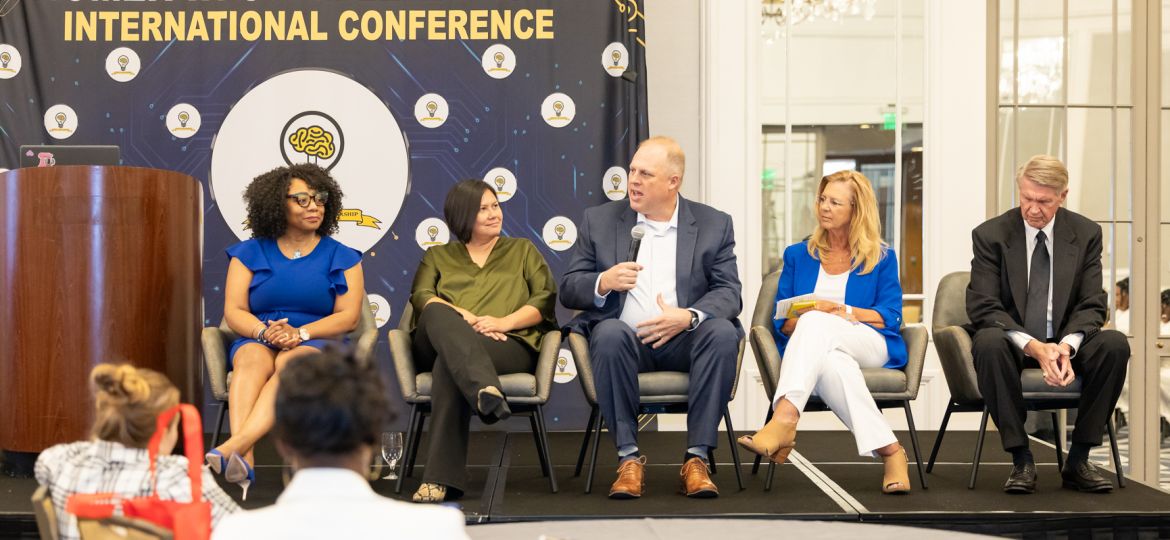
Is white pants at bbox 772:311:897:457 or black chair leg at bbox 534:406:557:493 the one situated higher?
white pants at bbox 772:311:897:457

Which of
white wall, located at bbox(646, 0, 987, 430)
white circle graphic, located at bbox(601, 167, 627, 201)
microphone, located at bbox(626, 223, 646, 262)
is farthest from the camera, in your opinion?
white wall, located at bbox(646, 0, 987, 430)

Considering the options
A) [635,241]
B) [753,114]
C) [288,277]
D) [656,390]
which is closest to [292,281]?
[288,277]

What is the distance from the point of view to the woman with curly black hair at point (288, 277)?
374 cm

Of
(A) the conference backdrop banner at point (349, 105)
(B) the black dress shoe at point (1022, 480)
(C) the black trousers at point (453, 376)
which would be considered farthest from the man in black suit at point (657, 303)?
(A) the conference backdrop banner at point (349, 105)

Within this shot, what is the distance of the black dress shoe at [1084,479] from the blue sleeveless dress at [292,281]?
2508mm

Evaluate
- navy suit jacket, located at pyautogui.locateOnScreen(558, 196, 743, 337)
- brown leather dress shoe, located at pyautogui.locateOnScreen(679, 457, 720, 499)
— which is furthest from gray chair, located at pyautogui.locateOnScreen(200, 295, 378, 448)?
brown leather dress shoe, located at pyautogui.locateOnScreen(679, 457, 720, 499)

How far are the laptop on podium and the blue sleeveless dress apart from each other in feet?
2.02

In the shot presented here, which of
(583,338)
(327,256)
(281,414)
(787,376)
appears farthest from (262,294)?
(281,414)

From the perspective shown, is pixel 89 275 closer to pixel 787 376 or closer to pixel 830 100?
pixel 787 376

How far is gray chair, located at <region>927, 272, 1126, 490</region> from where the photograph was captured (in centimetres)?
365

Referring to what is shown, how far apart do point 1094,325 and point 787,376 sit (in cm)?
104

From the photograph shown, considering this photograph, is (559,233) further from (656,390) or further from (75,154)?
(75,154)

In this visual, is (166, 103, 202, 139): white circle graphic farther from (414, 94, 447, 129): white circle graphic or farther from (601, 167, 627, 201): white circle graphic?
(601, 167, 627, 201): white circle graphic

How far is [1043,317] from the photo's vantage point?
3777mm
